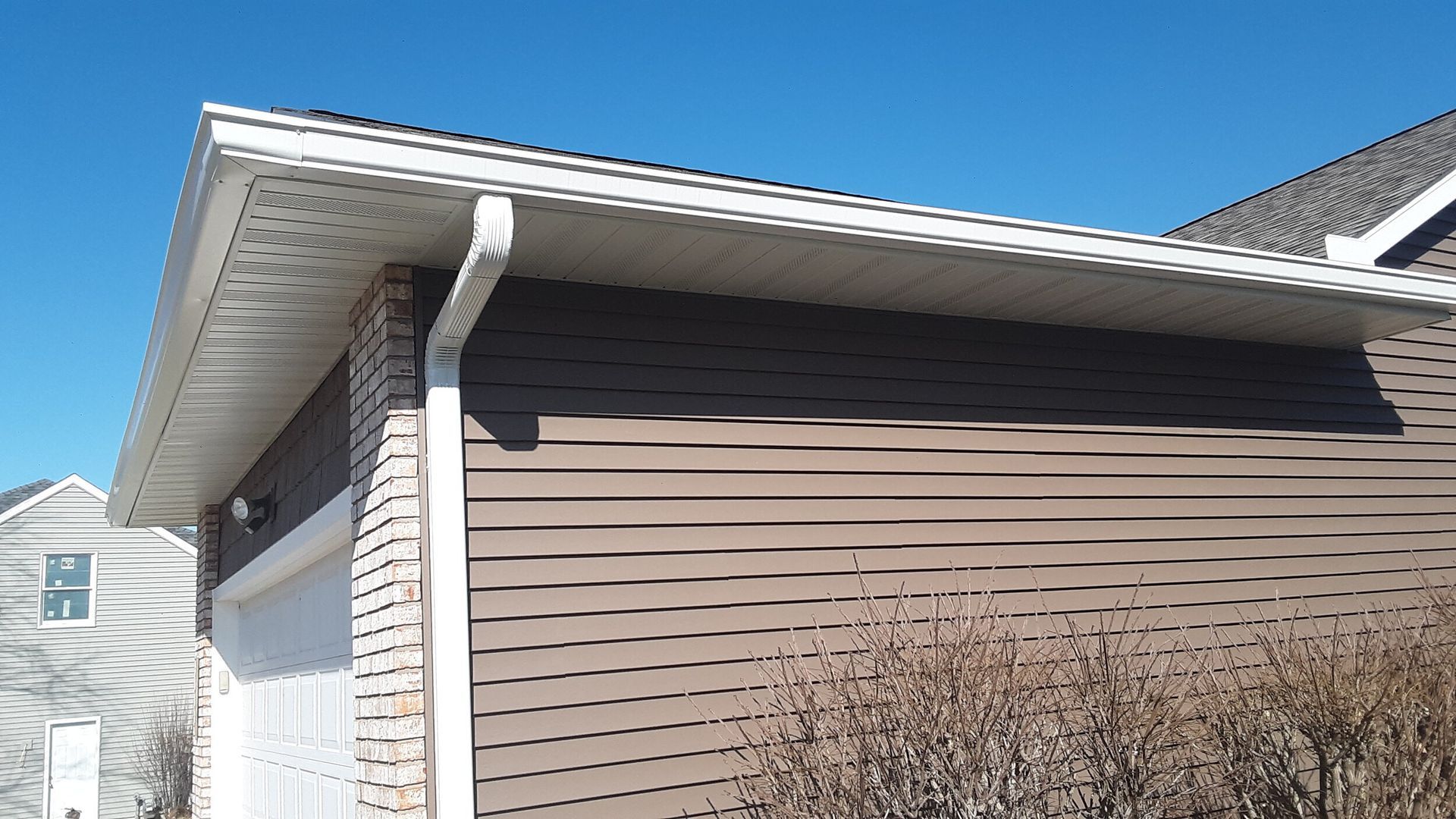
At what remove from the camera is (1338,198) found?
29.6ft

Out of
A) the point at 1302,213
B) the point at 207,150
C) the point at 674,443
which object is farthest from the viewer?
the point at 1302,213

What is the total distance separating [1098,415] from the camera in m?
5.60

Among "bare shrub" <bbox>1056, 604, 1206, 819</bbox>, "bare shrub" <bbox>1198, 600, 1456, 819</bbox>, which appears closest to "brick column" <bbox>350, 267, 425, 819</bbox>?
"bare shrub" <bbox>1056, 604, 1206, 819</bbox>

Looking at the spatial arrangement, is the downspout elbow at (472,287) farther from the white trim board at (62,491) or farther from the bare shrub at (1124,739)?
the white trim board at (62,491)

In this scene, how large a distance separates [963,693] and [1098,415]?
2.55m

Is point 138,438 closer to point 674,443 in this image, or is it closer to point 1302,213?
point 674,443

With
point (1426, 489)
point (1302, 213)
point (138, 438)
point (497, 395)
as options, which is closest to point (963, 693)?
point (497, 395)

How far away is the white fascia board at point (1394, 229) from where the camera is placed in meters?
6.98

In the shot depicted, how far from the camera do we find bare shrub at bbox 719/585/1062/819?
344 cm

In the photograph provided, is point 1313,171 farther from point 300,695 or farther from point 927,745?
point 300,695

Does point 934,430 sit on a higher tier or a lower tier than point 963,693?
higher

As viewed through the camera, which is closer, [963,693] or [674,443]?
[963,693]

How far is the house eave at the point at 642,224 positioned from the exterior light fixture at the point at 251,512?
628mm

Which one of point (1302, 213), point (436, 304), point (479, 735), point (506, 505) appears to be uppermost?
point (1302, 213)
